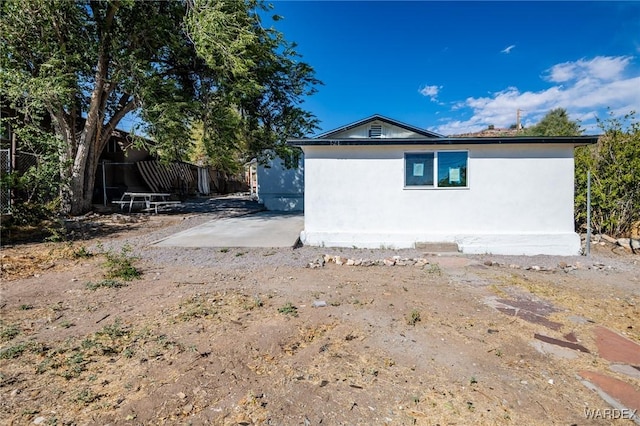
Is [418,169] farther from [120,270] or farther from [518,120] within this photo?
[518,120]

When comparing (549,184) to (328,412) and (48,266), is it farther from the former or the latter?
(48,266)

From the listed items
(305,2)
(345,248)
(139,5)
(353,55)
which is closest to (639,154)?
(345,248)

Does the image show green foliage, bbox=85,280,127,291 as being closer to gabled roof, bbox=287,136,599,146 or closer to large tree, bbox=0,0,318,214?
gabled roof, bbox=287,136,599,146

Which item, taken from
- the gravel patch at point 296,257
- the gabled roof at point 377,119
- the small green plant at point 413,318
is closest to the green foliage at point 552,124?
the gabled roof at point 377,119

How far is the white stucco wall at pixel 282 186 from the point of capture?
52.2 feet

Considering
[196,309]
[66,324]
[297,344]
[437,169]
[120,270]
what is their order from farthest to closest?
[437,169], [120,270], [196,309], [66,324], [297,344]

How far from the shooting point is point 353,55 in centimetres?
1620

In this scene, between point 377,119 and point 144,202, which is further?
Answer: point 377,119

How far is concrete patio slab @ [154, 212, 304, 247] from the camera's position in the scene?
7688 millimetres

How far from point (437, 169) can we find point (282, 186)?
9.60 m

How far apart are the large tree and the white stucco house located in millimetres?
5366

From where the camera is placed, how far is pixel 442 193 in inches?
302
